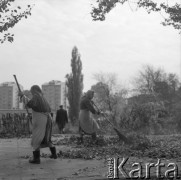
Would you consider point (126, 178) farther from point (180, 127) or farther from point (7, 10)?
point (180, 127)

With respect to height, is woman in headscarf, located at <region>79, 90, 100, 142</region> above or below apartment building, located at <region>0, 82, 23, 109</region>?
below

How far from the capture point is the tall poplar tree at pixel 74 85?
49625 mm

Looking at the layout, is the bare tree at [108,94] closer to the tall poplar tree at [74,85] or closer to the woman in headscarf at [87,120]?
the tall poplar tree at [74,85]

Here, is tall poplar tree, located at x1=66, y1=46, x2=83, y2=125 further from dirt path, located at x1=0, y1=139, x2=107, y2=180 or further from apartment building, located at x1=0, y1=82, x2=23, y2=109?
apartment building, located at x1=0, y1=82, x2=23, y2=109

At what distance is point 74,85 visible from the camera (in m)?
51.3

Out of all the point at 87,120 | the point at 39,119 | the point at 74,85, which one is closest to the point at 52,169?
the point at 39,119

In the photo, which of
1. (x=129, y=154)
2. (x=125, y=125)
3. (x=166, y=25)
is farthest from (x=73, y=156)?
(x=125, y=125)

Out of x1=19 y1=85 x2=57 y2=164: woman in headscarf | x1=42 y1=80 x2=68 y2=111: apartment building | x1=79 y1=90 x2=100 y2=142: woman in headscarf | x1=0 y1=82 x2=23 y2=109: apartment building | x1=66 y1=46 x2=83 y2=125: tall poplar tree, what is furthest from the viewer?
x1=42 y1=80 x2=68 y2=111: apartment building

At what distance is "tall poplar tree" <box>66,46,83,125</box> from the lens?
49.6m

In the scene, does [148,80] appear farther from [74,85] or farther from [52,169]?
[52,169]

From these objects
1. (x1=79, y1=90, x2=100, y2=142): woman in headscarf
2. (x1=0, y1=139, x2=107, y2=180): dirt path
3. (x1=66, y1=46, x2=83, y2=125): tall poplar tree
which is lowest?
(x1=0, y1=139, x2=107, y2=180): dirt path

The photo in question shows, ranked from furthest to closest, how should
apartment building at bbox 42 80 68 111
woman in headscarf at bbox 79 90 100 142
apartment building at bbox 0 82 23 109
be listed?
apartment building at bbox 42 80 68 111
apartment building at bbox 0 82 23 109
woman in headscarf at bbox 79 90 100 142

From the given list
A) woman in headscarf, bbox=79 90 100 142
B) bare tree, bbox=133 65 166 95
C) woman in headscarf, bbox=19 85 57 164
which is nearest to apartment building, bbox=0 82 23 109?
bare tree, bbox=133 65 166 95

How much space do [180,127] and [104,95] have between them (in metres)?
32.3
